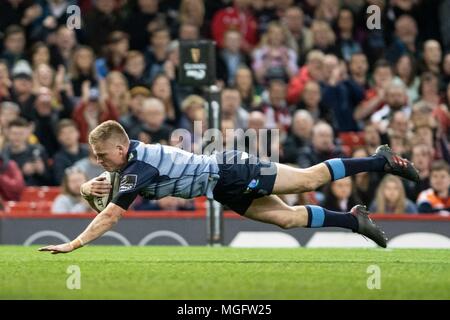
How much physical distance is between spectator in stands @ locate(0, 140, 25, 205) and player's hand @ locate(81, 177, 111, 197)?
5.33 metres

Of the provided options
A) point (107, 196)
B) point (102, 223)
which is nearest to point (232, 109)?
point (107, 196)

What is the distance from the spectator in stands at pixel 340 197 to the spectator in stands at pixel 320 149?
1.10 metres

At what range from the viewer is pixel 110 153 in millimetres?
9883

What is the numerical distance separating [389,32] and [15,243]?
25.2ft

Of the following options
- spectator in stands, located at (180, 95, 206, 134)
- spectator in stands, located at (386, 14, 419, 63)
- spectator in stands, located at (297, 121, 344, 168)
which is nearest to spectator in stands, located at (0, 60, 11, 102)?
spectator in stands, located at (180, 95, 206, 134)

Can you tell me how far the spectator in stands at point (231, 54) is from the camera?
18156 mm

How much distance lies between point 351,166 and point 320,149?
5326 mm

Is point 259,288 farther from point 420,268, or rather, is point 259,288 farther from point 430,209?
point 430,209

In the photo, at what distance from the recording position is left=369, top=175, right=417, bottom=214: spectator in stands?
1480 cm

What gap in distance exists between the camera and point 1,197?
15570mm

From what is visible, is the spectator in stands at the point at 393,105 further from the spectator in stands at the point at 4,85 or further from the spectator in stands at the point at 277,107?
the spectator in stands at the point at 4,85

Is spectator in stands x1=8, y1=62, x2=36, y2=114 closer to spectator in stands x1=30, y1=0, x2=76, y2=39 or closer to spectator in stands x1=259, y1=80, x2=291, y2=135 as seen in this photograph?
spectator in stands x1=30, y1=0, x2=76, y2=39

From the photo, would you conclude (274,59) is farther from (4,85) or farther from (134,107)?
(4,85)

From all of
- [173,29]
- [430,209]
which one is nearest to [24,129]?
[173,29]
